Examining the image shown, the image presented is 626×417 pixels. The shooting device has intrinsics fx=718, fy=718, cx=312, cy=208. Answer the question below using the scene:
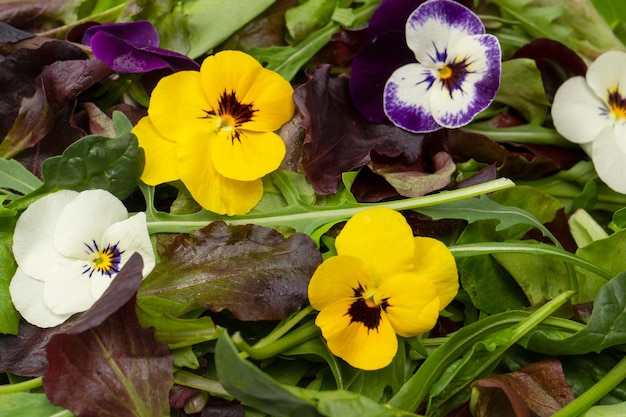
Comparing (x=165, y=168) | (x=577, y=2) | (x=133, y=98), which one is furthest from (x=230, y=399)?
(x=577, y=2)

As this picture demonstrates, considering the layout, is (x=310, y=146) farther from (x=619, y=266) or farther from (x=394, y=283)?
(x=619, y=266)

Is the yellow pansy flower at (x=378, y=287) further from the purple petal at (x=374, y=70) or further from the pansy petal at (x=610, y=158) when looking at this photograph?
the pansy petal at (x=610, y=158)

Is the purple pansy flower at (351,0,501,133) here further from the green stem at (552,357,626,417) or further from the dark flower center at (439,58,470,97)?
the green stem at (552,357,626,417)

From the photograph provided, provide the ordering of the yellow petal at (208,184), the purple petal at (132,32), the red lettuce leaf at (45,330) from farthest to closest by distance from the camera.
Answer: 1. the purple petal at (132,32)
2. the yellow petal at (208,184)
3. the red lettuce leaf at (45,330)

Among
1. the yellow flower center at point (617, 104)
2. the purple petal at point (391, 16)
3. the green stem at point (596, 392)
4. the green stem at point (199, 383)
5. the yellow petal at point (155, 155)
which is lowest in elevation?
the green stem at point (596, 392)

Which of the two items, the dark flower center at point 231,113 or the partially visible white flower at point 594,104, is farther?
the partially visible white flower at point 594,104

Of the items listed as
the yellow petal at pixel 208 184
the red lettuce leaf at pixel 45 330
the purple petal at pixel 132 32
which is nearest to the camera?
the red lettuce leaf at pixel 45 330

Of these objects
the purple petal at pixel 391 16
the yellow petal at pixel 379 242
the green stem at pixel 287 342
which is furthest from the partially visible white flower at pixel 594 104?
the green stem at pixel 287 342

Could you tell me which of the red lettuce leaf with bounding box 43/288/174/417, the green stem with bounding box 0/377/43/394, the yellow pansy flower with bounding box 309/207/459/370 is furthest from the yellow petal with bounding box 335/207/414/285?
the green stem with bounding box 0/377/43/394
